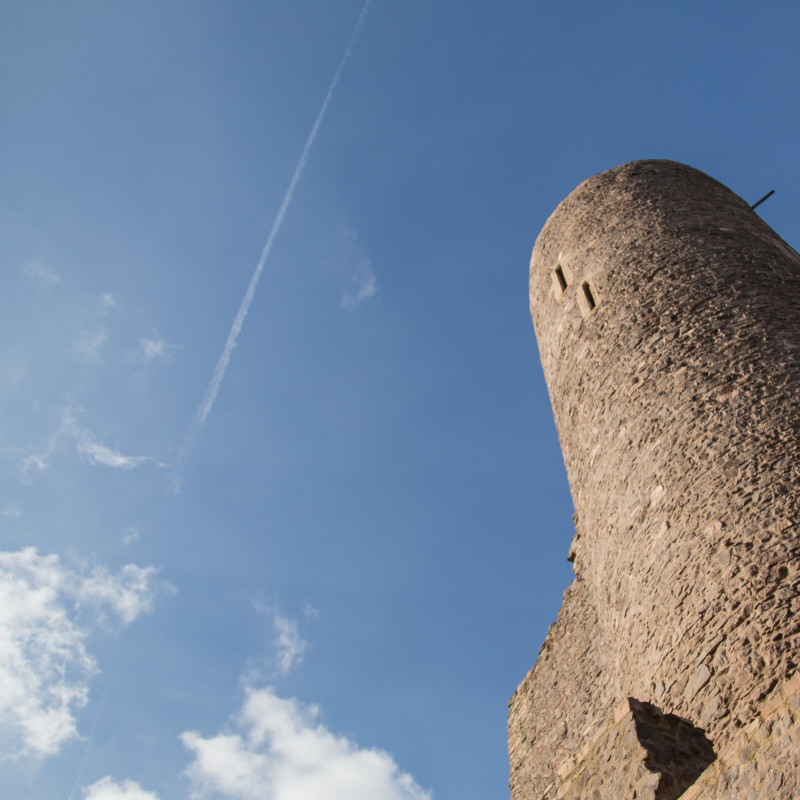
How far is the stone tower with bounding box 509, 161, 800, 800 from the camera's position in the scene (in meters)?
4.45

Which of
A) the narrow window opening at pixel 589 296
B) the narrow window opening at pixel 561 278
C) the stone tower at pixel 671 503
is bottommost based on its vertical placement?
the stone tower at pixel 671 503

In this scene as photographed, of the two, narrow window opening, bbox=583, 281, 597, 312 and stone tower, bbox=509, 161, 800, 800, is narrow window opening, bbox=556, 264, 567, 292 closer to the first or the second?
Answer: stone tower, bbox=509, 161, 800, 800

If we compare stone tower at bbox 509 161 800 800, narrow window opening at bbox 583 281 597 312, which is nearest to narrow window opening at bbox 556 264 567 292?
stone tower at bbox 509 161 800 800

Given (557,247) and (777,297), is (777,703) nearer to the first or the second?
(777,297)

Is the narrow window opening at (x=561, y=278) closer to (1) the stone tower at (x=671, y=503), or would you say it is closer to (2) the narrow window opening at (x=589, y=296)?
(1) the stone tower at (x=671, y=503)

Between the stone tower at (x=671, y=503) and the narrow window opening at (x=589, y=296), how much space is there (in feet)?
0.07

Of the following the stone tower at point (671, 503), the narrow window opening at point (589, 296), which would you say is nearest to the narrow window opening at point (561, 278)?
the stone tower at point (671, 503)

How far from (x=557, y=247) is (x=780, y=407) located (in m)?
4.44

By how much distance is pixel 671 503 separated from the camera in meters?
5.56

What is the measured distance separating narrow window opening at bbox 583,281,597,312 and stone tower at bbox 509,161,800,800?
21mm

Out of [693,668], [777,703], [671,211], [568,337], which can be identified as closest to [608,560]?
[693,668]

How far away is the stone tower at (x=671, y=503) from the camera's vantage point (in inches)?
175

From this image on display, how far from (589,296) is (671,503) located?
10.4ft

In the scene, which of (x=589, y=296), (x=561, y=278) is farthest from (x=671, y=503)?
(x=561, y=278)
